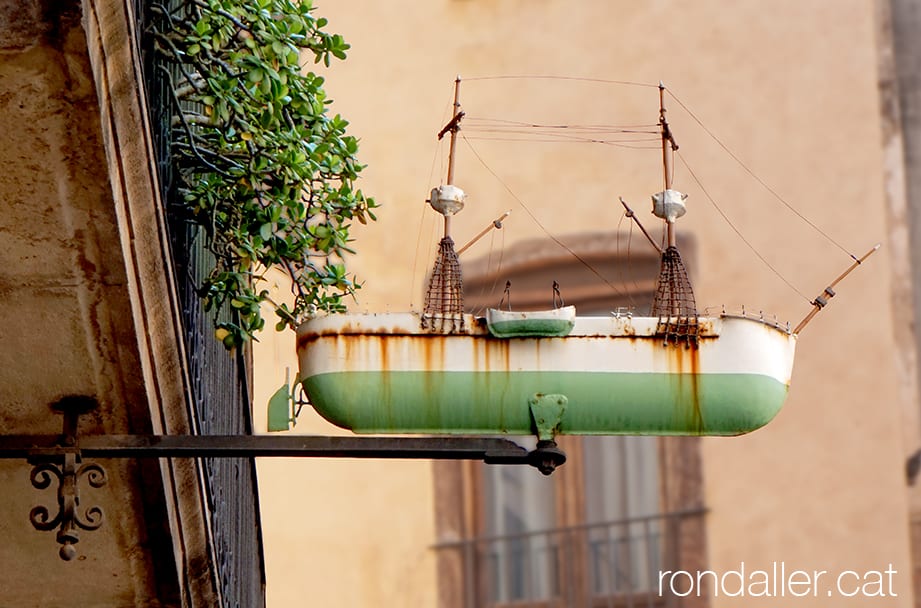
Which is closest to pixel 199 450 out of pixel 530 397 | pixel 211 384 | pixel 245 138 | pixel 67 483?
pixel 67 483

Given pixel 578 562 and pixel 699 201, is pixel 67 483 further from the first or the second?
pixel 699 201

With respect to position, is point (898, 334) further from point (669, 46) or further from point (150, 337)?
point (150, 337)

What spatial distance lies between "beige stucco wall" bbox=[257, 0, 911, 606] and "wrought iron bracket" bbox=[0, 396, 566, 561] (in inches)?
321

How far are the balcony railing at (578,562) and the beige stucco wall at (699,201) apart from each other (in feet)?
0.93

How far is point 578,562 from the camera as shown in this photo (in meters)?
13.6

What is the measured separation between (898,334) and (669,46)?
262cm

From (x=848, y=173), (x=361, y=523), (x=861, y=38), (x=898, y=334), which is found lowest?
(x=361, y=523)

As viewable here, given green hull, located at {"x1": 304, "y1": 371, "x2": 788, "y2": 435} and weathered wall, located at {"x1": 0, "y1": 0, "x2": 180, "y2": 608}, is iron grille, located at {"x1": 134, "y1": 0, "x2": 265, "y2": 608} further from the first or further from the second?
green hull, located at {"x1": 304, "y1": 371, "x2": 788, "y2": 435}

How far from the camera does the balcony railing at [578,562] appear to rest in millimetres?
13383

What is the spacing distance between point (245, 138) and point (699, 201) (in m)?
8.24

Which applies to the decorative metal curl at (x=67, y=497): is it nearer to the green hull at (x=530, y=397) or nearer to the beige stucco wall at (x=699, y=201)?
the green hull at (x=530, y=397)

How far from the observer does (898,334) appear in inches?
515

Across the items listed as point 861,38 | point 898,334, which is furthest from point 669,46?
point 898,334

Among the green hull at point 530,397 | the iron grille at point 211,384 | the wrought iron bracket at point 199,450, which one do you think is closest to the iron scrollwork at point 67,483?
the wrought iron bracket at point 199,450
